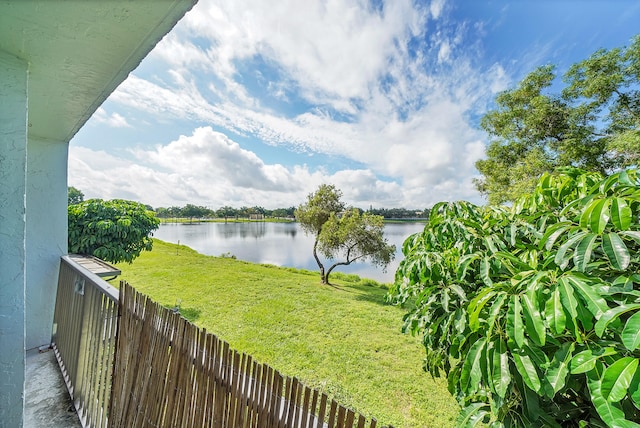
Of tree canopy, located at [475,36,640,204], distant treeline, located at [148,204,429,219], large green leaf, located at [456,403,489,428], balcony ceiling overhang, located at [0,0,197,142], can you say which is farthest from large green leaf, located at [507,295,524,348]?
distant treeline, located at [148,204,429,219]

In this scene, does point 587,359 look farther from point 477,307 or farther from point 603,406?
point 477,307

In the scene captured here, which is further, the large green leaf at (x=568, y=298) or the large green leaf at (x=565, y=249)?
the large green leaf at (x=565, y=249)

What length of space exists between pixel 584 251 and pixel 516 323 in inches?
13.3

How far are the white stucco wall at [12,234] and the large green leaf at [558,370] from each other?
212 centimetres

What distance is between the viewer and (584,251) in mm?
790

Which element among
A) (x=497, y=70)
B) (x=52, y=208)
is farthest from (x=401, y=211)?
(x=52, y=208)

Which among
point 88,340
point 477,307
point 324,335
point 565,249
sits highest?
point 565,249

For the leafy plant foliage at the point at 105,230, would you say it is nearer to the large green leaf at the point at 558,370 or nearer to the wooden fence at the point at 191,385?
the wooden fence at the point at 191,385

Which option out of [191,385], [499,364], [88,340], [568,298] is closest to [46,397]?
[88,340]

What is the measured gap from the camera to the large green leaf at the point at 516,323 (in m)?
0.74

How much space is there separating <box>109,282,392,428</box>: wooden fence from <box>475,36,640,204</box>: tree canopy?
10.7 m

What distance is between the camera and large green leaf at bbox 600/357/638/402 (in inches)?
22.6

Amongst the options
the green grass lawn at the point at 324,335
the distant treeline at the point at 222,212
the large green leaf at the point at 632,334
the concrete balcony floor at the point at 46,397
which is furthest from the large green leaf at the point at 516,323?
the distant treeline at the point at 222,212

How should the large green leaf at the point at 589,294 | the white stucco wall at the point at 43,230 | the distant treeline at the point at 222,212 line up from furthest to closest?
the distant treeline at the point at 222,212, the white stucco wall at the point at 43,230, the large green leaf at the point at 589,294
